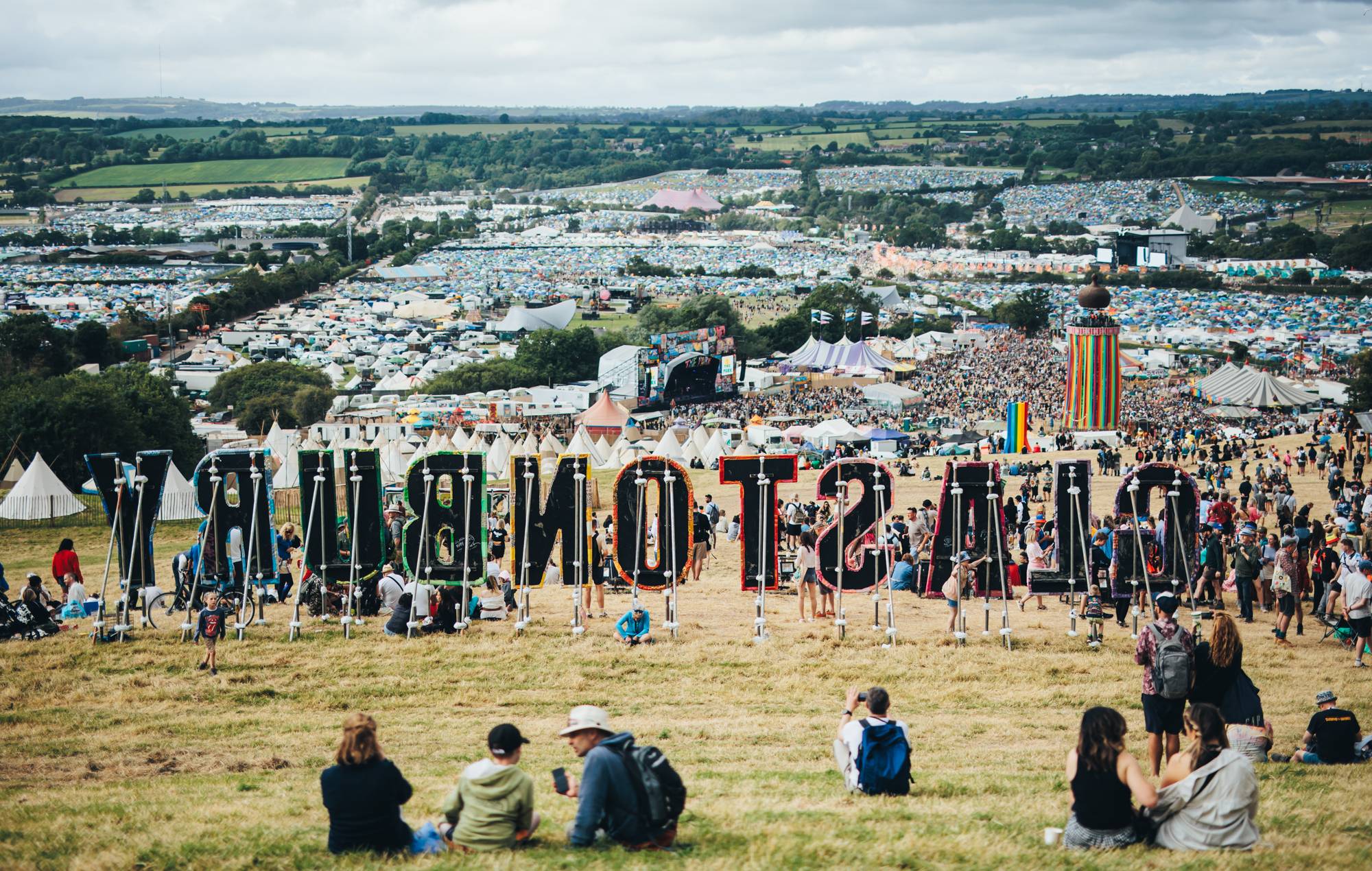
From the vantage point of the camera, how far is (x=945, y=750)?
37.6 ft

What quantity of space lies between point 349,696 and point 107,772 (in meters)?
2.96

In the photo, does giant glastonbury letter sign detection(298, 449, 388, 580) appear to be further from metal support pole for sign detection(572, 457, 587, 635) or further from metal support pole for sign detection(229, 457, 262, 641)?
metal support pole for sign detection(572, 457, 587, 635)

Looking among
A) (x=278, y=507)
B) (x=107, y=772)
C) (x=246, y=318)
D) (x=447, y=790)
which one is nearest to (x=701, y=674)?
(x=447, y=790)

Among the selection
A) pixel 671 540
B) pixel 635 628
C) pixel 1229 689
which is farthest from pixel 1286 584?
pixel 635 628

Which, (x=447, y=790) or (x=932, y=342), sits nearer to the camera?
(x=447, y=790)

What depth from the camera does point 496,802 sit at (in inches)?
308

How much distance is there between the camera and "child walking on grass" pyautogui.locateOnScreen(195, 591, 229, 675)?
14.2 metres

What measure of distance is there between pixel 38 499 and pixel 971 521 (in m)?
26.0

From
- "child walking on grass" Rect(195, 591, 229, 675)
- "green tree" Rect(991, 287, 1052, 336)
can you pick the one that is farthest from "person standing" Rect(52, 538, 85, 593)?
"green tree" Rect(991, 287, 1052, 336)

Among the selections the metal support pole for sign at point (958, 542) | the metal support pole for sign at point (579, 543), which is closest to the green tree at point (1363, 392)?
the metal support pole for sign at point (958, 542)

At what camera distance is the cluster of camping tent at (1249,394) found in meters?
58.4

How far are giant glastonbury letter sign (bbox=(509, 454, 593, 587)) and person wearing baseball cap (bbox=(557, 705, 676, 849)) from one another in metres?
8.34

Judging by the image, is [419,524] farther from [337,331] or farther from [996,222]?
[996,222]

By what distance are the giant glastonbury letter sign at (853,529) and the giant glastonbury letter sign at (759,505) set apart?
0.55 m
